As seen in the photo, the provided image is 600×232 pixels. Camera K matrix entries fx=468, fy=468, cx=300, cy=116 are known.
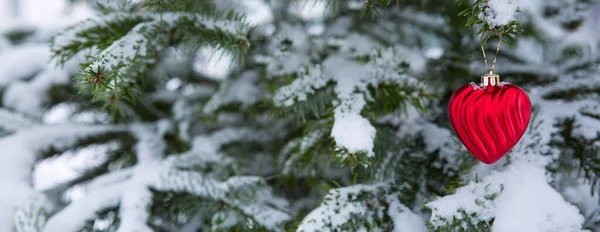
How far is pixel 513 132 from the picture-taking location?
0.45 metres

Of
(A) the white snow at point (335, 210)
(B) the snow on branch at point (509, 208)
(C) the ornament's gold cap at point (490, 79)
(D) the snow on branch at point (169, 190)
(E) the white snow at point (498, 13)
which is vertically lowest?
(D) the snow on branch at point (169, 190)

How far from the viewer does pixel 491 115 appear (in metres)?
0.44

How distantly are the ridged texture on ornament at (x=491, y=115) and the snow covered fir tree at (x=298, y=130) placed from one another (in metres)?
0.03

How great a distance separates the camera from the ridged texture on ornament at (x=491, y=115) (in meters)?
0.44

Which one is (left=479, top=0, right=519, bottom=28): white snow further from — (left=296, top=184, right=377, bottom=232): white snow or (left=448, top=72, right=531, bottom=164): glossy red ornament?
(left=296, top=184, right=377, bottom=232): white snow

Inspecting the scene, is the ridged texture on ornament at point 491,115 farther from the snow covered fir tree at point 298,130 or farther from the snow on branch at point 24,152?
the snow on branch at point 24,152

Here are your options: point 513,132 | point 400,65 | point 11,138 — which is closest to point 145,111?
point 11,138

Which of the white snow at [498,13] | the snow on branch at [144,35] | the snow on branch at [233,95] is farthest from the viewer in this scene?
the snow on branch at [233,95]

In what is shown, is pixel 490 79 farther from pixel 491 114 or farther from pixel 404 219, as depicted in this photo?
pixel 404 219

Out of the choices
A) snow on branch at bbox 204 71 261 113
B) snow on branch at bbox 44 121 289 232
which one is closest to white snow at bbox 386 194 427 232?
snow on branch at bbox 44 121 289 232

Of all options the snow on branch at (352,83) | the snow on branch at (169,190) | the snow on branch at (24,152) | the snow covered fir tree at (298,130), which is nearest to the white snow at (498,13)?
the snow covered fir tree at (298,130)

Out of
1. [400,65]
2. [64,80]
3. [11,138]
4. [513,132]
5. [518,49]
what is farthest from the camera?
[518,49]

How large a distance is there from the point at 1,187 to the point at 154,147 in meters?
0.20

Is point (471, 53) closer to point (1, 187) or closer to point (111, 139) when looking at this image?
point (111, 139)
